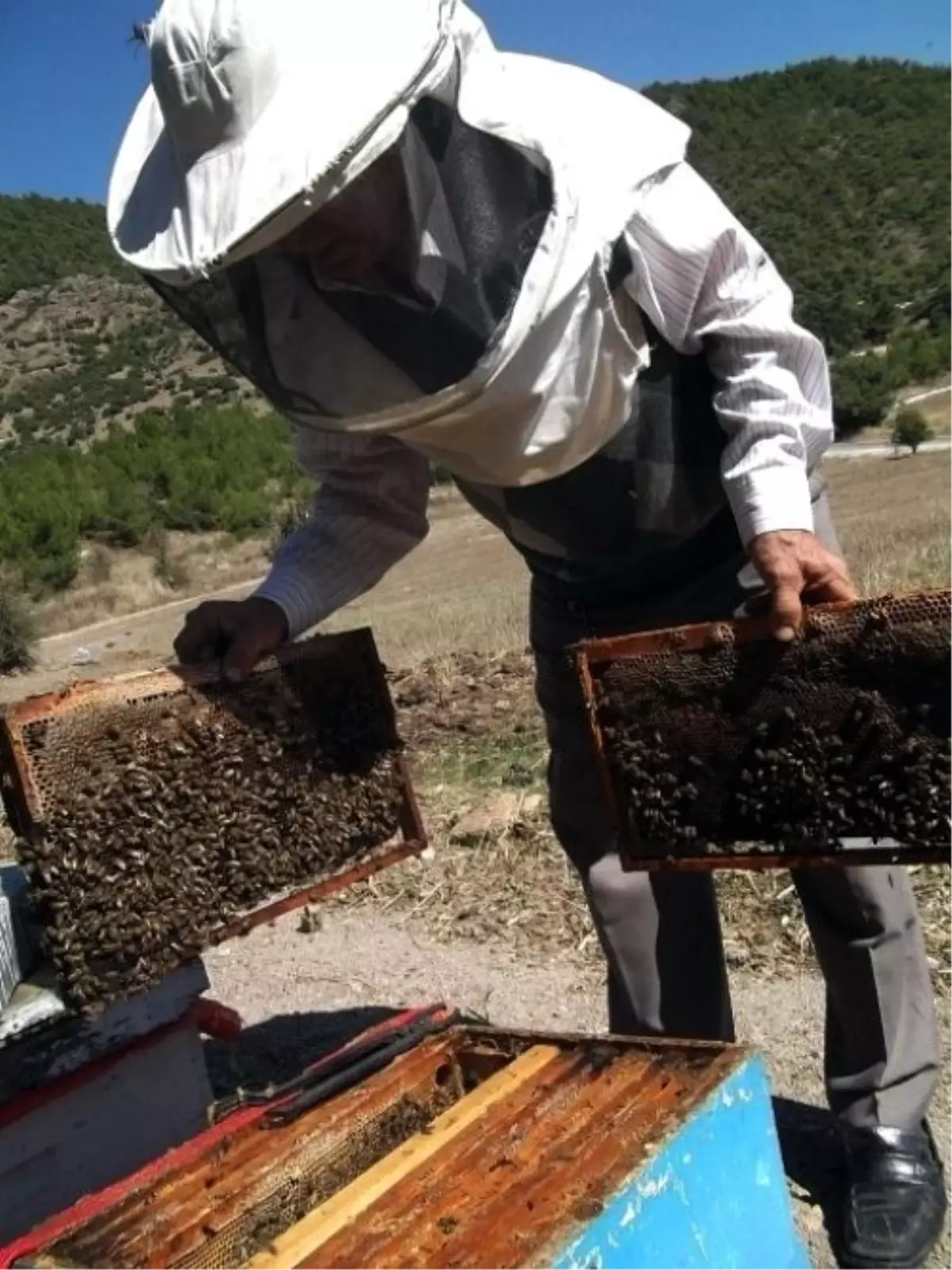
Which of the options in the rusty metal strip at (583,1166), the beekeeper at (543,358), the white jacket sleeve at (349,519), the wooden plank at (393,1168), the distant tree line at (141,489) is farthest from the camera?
the distant tree line at (141,489)

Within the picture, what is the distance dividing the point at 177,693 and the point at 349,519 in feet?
1.78

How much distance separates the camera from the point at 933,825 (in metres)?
2.21

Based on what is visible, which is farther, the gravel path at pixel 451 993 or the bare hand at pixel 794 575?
the gravel path at pixel 451 993

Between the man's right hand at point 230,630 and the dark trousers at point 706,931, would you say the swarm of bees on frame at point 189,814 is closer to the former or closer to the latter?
the man's right hand at point 230,630

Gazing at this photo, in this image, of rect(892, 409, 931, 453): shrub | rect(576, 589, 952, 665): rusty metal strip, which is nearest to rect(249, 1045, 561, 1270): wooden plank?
rect(576, 589, 952, 665): rusty metal strip

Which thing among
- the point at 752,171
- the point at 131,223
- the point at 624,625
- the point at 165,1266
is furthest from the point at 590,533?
the point at 752,171

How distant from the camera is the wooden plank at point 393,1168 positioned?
187cm

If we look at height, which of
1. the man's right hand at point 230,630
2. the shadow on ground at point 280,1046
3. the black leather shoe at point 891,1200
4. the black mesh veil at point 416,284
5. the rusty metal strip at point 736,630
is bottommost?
the black leather shoe at point 891,1200

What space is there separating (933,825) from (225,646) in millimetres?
1399

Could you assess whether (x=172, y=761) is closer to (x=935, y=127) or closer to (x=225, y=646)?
(x=225, y=646)

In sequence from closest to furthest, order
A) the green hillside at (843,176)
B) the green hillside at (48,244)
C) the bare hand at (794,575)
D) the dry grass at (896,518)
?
the bare hand at (794,575) → the dry grass at (896,518) → the green hillside at (843,176) → the green hillside at (48,244)

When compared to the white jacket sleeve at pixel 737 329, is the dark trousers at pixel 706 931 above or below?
below

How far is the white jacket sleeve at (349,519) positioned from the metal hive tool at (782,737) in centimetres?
61

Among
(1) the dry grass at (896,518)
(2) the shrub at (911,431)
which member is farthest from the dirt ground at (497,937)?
(2) the shrub at (911,431)
